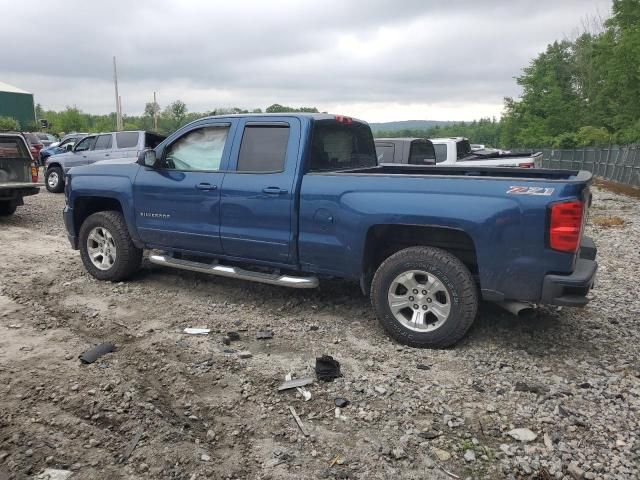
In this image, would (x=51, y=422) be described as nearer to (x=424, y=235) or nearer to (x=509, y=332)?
(x=424, y=235)

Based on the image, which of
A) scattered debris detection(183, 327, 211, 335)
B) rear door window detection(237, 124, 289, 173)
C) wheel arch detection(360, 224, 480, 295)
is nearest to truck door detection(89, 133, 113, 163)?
rear door window detection(237, 124, 289, 173)

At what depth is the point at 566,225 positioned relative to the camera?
147 inches

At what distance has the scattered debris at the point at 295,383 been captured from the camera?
12.3ft

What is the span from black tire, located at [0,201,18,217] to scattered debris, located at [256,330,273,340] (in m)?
8.99

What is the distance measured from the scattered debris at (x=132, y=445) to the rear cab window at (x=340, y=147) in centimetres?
276

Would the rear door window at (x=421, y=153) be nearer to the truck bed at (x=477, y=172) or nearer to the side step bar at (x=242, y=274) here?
the truck bed at (x=477, y=172)

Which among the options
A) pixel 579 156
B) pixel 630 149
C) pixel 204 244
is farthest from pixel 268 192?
pixel 579 156

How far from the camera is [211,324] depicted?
4.98 m

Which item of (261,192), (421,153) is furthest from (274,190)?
(421,153)

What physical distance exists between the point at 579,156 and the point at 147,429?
108ft

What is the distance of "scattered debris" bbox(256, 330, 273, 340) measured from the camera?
183 inches

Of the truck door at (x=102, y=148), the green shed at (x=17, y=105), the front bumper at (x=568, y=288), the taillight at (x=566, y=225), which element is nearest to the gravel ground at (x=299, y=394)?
the front bumper at (x=568, y=288)

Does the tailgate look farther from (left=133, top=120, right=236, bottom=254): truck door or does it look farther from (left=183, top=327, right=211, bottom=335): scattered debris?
(left=183, top=327, right=211, bottom=335): scattered debris

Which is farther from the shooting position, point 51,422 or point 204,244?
point 204,244
